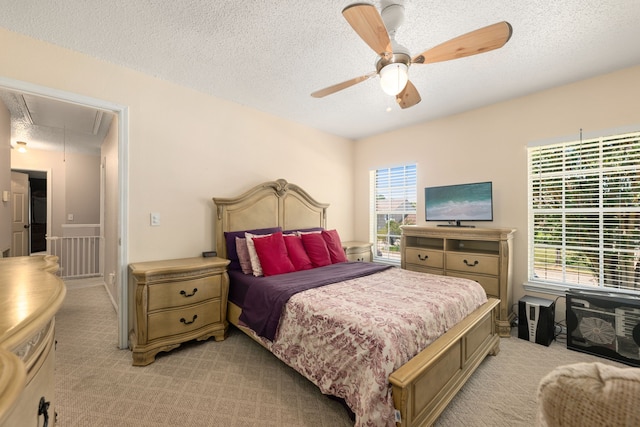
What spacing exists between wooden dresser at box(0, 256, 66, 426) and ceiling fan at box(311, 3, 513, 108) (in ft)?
5.62

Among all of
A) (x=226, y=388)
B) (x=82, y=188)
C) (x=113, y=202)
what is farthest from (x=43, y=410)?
(x=82, y=188)

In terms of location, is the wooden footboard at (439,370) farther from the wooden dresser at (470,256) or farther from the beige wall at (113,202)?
the beige wall at (113,202)

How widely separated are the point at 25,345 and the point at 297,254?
8.09 ft

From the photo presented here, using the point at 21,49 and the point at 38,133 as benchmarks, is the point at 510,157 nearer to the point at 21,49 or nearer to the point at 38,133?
the point at 21,49

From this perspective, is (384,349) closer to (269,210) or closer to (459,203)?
(269,210)

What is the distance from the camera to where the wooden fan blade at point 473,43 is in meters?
1.51

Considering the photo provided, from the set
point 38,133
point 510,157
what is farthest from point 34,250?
point 510,157

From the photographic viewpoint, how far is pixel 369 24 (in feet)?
4.97

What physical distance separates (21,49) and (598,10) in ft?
14.0

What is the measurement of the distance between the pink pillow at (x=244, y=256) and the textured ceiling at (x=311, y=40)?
5.62 ft

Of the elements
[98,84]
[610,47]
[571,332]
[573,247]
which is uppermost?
[610,47]

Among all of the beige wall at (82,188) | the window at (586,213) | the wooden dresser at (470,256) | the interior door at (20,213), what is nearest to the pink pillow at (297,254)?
the wooden dresser at (470,256)

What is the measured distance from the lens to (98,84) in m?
2.46

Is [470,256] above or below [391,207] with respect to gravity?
below
